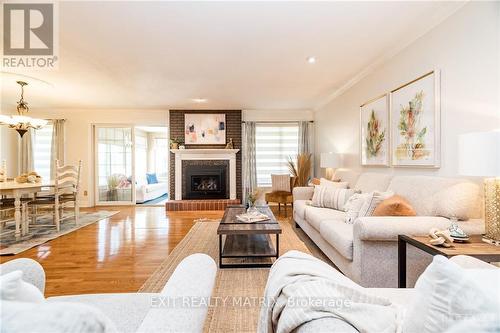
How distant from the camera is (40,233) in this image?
372 cm

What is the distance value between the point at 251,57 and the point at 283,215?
313cm

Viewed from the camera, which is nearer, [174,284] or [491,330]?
[491,330]

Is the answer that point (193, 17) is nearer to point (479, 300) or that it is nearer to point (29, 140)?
point (479, 300)

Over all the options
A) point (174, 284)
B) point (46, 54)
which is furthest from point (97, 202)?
point (174, 284)

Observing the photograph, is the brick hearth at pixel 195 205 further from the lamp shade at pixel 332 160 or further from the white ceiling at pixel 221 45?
the lamp shade at pixel 332 160

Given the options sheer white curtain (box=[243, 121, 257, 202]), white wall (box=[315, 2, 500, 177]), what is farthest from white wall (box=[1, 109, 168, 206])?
white wall (box=[315, 2, 500, 177])

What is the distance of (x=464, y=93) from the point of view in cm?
203

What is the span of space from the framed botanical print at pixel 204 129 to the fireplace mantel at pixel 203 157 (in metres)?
0.26

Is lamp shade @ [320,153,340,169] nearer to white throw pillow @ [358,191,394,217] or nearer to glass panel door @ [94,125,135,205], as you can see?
white throw pillow @ [358,191,394,217]

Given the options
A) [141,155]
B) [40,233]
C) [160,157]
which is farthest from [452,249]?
[160,157]

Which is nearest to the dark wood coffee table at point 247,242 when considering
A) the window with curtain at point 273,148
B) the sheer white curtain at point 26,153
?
the window with curtain at point 273,148

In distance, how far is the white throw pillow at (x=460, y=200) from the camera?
189 centimetres

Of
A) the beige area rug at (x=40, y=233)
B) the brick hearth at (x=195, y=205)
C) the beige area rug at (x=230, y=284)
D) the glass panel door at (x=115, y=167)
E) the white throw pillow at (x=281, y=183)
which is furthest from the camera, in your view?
the glass panel door at (x=115, y=167)

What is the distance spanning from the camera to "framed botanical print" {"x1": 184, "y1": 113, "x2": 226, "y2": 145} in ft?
19.8
